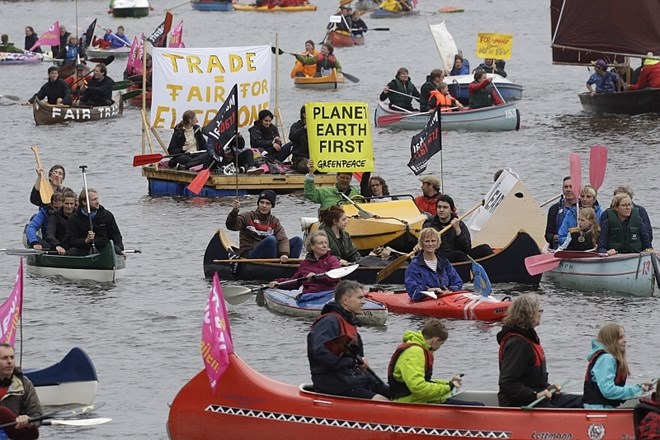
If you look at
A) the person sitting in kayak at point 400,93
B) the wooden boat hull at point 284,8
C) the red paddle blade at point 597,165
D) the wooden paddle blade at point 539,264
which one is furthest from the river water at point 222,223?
the wooden boat hull at point 284,8

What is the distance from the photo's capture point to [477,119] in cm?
3825

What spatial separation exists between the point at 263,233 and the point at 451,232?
105 inches

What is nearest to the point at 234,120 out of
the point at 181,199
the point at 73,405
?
the point at 181,199

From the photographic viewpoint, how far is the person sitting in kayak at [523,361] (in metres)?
12.8

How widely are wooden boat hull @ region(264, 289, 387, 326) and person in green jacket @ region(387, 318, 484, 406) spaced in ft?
18.0

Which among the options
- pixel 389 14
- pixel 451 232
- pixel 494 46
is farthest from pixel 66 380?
pixel 389 14

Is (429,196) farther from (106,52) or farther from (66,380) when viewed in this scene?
(106,52)

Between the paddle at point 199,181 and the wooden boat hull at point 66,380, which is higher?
the paddle at point 199,181

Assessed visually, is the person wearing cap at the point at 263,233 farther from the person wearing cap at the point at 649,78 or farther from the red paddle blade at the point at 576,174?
the person wearing cap at the point at 649,78

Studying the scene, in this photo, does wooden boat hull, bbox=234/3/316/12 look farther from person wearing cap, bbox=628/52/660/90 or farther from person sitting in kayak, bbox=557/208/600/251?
person sitting in kayak, bbox=557/208/600/251

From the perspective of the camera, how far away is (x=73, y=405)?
15.5 meters

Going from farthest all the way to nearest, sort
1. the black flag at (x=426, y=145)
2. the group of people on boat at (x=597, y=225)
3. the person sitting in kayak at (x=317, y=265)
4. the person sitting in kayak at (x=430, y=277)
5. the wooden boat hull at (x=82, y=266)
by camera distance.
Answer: the black flag at (x=426, y=145) < the wooden boat hull at (x=82, y=266) < the group of people on boat at (x=597, y=225) < the person sitting in kayak at (x=430, y=277) < the person sitting in kayak at (x=317, y=265)

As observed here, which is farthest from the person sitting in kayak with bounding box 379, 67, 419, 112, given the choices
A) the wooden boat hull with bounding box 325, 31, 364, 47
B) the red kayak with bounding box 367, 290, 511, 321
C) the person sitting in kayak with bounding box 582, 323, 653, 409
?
the person sitting in kayak with bounding box 582, 323, 653, 409

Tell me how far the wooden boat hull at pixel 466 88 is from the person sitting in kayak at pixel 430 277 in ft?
70.6
